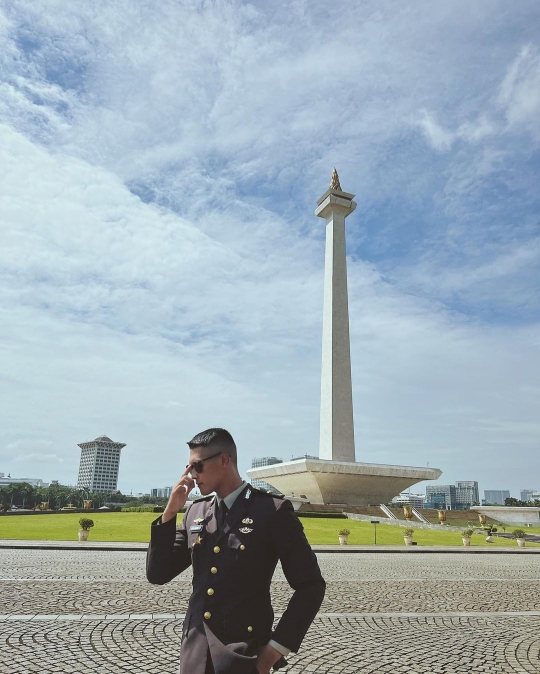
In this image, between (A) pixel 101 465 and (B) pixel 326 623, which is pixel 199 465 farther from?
(A) pixel 101 465

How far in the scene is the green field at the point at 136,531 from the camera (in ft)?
82.9

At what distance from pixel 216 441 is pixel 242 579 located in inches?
26.2

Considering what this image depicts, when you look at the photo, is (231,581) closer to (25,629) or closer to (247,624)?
(247,624)

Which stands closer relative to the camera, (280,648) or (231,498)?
(280,648)

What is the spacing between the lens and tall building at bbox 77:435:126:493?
583ft

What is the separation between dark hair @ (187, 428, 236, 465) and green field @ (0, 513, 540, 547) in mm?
22673

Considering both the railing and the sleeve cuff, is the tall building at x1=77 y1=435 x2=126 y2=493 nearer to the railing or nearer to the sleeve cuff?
the railing

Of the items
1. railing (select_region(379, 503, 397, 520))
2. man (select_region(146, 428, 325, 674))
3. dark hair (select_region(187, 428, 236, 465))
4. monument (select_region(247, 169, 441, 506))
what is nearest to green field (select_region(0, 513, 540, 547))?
railing (select_region(379, 503, 397, 520))

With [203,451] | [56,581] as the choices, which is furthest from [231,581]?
[56,581]

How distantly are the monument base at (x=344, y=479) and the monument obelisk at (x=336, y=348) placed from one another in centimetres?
206

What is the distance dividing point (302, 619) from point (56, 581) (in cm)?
1027

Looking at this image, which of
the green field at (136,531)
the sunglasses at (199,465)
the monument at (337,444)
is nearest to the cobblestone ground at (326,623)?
the sunglasses at (199,465)

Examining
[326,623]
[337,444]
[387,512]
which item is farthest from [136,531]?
[337,444]

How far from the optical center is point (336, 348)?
51188 millimetres
